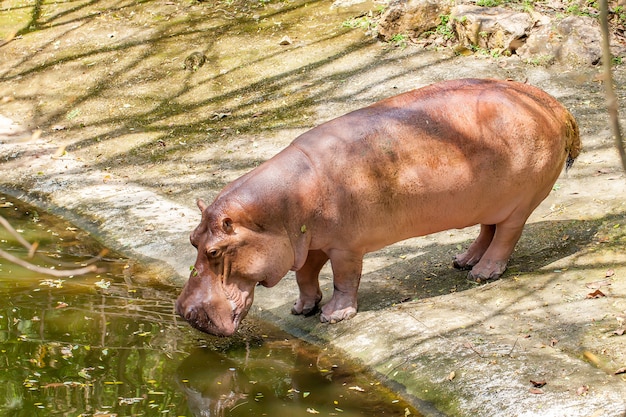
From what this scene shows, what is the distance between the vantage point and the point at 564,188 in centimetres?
805

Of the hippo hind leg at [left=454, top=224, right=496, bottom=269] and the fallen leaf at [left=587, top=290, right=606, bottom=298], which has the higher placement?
the fallen leaf at [left=587, top=290, right=606, bottom=298]

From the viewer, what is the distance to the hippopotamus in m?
5.80

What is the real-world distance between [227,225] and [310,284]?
3.44 ft

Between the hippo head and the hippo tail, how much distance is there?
2.28 m

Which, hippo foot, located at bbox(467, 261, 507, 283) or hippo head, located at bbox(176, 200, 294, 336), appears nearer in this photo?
hippo head, located at bbox(176, 200, 294, 336)

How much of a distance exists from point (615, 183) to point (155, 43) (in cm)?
776

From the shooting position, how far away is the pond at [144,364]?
17.2 feet

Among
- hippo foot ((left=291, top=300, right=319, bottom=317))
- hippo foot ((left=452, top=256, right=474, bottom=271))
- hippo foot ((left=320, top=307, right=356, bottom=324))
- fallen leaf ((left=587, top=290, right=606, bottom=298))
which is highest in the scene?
fallen leaf ((left=587, top=290, right=606, bottom=298))

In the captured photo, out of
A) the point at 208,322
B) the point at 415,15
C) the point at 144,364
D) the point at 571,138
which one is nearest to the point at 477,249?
the point at 571,138

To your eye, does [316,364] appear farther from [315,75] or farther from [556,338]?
[315,75]

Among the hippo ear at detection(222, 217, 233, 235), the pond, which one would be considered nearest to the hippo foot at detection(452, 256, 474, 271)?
the pond

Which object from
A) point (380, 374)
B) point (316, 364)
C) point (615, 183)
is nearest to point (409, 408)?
point (380, 374)

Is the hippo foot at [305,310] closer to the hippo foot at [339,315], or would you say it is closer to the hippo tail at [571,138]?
the hippo foot at [339,315]

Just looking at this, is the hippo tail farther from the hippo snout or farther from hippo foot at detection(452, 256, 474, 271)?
the hippo snout
